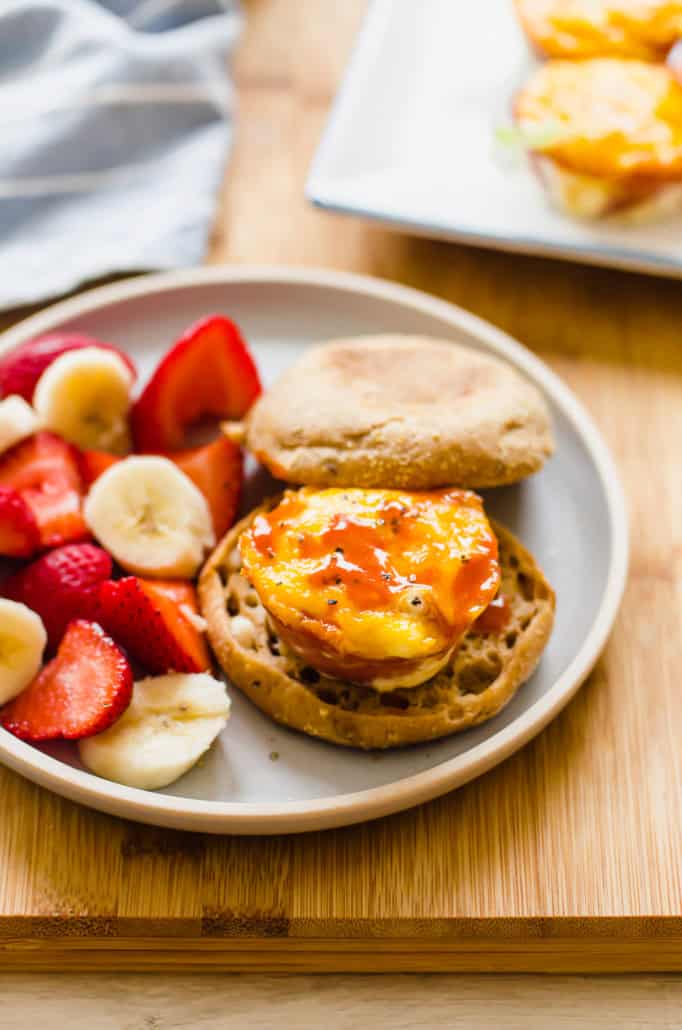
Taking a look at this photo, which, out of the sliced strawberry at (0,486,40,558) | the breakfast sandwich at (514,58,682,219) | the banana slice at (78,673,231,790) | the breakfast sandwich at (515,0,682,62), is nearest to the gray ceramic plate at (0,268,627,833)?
the banana slice at (78,673,231,790)

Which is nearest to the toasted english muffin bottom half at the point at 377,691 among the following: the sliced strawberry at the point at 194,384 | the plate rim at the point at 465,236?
the sliced strawberry at the point at 194,384

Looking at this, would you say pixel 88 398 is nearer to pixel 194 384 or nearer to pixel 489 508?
pixel 194 384

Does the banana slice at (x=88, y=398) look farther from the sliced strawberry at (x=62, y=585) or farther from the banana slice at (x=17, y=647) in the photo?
the banana slice at (x=17, y=647)

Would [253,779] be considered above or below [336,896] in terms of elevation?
above

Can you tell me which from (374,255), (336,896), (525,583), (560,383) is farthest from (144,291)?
(336,896)

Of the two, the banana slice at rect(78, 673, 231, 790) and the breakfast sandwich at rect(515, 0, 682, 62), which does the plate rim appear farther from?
the banana slice at rect(78, 673, 231, 790)

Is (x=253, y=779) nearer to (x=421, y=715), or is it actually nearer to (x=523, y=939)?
(x=421, y=715)
